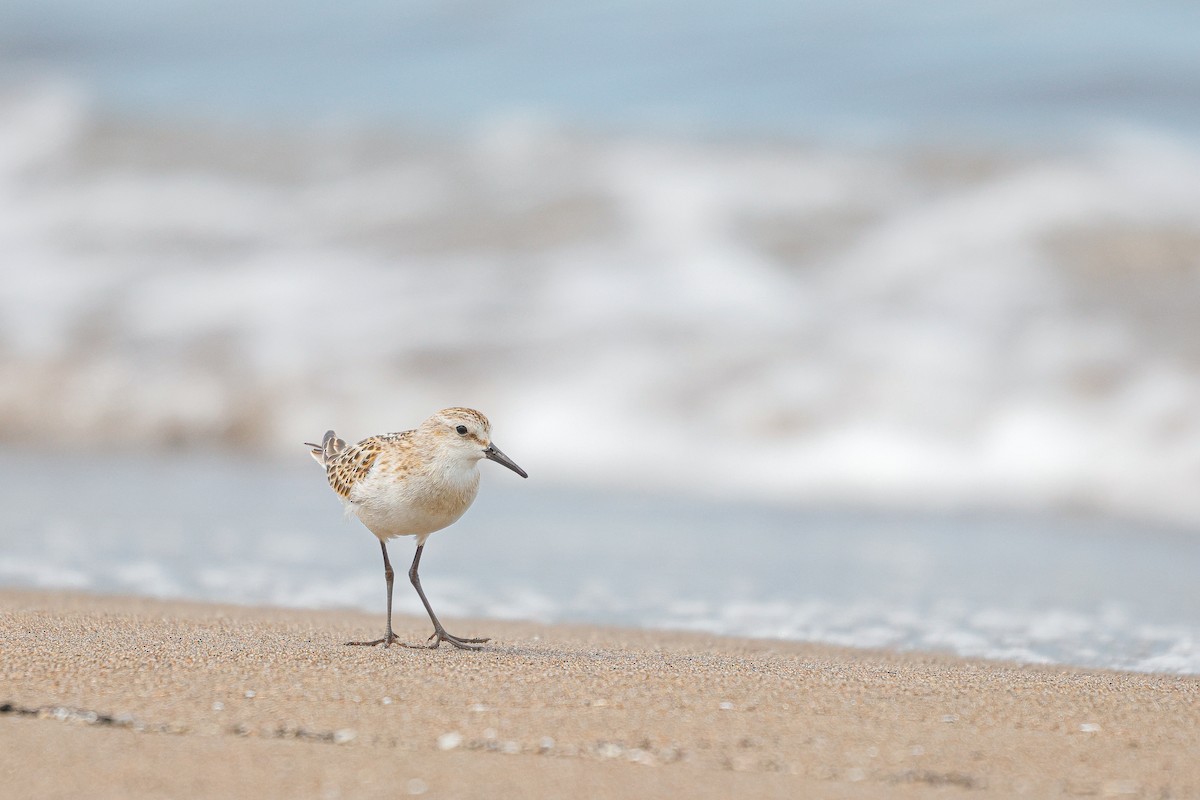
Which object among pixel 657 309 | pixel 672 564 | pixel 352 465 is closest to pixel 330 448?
pixel 352 465

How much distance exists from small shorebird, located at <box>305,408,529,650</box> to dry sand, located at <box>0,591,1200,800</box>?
40 centimetres

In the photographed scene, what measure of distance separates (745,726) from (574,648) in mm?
1316

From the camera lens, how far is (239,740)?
10.2 feet

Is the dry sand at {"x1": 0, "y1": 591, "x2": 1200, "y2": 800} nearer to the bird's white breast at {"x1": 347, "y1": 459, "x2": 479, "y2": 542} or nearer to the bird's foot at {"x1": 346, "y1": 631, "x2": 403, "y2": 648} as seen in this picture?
the bird's foot at {"x1": 346, "y1": 631, "x2": 403, "y2": 648}

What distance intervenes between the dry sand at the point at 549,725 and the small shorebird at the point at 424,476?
402 mm

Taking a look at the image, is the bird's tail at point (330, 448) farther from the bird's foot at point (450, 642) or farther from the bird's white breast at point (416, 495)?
the bird's foot at point (450, 642)

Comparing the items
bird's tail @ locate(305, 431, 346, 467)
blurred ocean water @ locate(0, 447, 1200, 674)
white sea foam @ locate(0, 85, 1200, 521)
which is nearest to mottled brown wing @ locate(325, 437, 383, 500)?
bird's tail @ locate(305, 431, 346, 467)

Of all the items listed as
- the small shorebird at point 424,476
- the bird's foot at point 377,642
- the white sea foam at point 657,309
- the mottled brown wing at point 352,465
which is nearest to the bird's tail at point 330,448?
the mottled brown wing at point 352,465

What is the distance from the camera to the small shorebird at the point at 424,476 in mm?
4305

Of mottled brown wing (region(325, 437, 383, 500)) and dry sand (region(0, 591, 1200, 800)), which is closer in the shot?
dry sand (region(0, 591, 1200, 800))

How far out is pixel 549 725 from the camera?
10.8 feet

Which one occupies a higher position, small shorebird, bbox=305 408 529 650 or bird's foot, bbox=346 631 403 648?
small shorebird, bbox=305 408 529 650

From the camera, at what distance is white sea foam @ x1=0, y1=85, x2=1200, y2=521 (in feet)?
29.8

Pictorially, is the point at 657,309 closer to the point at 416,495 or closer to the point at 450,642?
the point at 450,642
